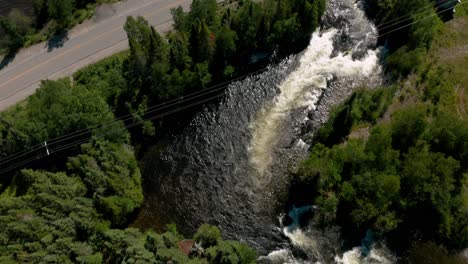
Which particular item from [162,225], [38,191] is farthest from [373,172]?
[38,191]

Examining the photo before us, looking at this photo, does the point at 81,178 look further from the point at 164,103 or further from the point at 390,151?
the point at 390,151

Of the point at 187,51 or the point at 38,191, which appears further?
the point at 187,51

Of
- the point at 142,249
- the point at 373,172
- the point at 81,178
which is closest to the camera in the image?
the point at 142,249

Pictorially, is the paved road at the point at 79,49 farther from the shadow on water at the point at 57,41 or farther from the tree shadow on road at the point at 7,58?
the tree shadow on road at the point at 7,58

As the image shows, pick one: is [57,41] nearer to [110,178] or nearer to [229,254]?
[110,178]

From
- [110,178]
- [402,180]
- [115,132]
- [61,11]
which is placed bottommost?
[402,180]

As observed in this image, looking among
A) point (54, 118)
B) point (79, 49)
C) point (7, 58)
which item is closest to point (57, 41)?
point (79, 49)

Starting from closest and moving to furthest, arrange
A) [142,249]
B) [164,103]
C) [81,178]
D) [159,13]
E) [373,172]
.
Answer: [142,249]
[373,172]
[81,178]
[164,103]
[159,13]
